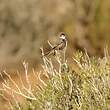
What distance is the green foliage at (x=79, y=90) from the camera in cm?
483

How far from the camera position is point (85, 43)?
16609mm

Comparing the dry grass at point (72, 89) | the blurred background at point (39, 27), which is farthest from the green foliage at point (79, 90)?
the blurred background at point (39, 27)

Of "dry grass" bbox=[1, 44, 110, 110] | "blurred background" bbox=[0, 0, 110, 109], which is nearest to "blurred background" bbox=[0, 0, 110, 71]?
"blurred background" bbox=[0, 0, 110, 109]

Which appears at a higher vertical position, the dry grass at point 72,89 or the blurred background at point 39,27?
the blurred background at point 39,27

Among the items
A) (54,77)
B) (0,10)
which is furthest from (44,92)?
(0,10)

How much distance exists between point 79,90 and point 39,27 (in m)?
14.3

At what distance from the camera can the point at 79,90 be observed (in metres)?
5.12

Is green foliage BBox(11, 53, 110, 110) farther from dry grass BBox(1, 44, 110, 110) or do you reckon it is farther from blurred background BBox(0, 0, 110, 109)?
blurred background BBox(0, 0, 110, 109)

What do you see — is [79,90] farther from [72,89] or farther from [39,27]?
[39,27]

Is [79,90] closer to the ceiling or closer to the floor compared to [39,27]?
closer to the floor

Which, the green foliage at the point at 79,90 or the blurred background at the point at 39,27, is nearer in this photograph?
the green foliage at the point at 79,90

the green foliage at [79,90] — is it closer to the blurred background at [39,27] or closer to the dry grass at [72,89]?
the dry grass at [72,89]

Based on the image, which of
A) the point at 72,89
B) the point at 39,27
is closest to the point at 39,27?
the point at 39,27

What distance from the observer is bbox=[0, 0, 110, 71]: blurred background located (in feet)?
54.9
